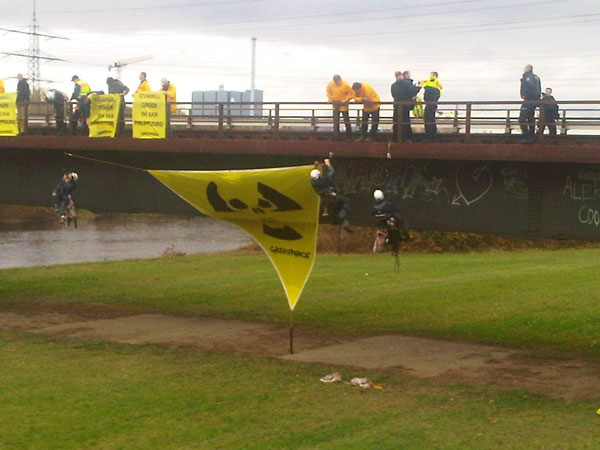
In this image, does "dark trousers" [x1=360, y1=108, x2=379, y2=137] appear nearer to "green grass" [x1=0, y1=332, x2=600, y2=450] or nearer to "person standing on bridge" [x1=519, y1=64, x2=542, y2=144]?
"person standing on bridge" [x1=519, y1=64, x2=542, y2=144]

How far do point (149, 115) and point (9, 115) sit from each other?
5.14 metres

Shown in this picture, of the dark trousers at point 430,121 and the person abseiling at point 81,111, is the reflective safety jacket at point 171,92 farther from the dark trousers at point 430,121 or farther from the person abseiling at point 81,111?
the dark trousers at point 430,121

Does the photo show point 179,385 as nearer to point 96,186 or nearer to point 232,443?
Result: point 232,443

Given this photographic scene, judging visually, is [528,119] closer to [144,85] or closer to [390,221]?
[390,221]

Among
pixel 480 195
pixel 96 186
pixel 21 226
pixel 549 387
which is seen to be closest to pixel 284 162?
pixel 480 195

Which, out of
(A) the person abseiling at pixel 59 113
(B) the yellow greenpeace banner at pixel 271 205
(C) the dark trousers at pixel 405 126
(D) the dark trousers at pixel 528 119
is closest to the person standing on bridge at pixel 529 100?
(D) the dark trousers at pixel 528 119

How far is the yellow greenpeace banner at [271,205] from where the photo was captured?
17.6 m

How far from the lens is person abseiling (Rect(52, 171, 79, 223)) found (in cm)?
2558

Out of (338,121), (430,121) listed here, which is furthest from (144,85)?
(430,121)

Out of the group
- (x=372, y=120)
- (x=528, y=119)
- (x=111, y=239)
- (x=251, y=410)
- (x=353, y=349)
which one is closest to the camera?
(x=251, y=410)

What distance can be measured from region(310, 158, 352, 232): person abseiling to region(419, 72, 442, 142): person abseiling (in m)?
2.25

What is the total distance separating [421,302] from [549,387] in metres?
11.3

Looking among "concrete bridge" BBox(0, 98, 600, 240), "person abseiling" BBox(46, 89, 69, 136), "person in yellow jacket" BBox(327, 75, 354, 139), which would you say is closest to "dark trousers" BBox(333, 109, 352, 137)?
"person in yellow jacket" BBox(327, 75, 354, 139)

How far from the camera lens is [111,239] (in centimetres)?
6075
